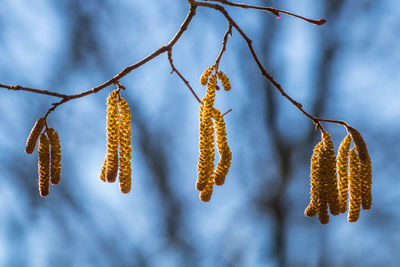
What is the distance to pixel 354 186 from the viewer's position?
490mm

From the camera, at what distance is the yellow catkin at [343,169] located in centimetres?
48

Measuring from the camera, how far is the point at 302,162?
223cm

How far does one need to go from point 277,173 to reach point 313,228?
368 mm

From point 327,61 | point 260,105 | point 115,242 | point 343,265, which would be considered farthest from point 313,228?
point 115,242

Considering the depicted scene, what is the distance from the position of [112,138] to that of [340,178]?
0.27 m

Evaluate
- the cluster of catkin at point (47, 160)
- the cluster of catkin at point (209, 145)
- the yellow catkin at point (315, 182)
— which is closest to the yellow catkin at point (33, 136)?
the cluster of catkin at point (47, 160)

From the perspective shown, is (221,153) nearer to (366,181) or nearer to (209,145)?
(209,145)

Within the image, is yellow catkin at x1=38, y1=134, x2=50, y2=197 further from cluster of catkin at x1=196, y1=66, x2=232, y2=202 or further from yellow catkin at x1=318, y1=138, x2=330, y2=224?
yellow catkin at x1=318, y1=138, x2=330, y2=224

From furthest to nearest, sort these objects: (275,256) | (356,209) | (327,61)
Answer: (275,256)
(327,61)
(356,209)

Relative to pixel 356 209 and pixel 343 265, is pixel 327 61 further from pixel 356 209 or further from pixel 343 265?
pixel 356 209

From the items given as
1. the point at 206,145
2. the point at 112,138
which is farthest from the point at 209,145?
the point at 112,138

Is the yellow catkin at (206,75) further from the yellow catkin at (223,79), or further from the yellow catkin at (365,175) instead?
the yellow catkin at (365,175)

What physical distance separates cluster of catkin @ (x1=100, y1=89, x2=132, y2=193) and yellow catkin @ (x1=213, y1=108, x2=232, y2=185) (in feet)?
0.32

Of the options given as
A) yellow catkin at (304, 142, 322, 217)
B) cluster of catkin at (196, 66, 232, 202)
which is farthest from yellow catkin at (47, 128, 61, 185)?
yellow catkin at (304, 142, 322, 217)
